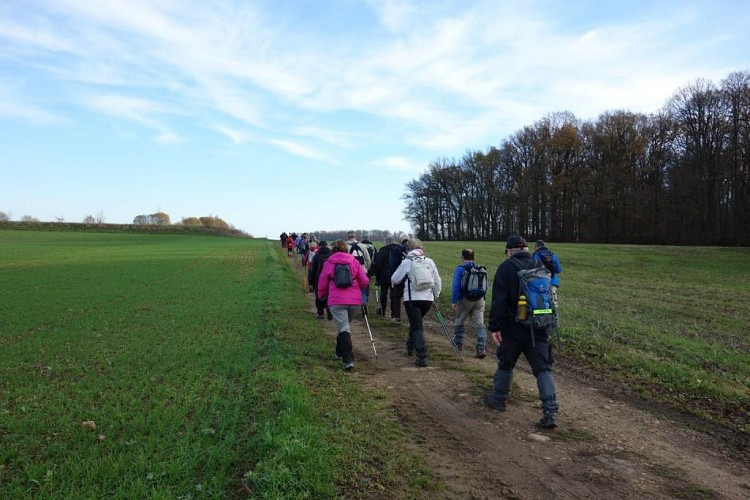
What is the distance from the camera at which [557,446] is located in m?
4.82

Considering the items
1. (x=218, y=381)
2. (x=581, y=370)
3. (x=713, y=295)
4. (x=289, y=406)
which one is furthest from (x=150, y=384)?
(x=713, y=295)

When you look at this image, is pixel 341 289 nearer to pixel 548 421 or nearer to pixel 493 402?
pixel 493 402

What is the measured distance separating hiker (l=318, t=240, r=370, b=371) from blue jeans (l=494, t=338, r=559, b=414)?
2616 mm

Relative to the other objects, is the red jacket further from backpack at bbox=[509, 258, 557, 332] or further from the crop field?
the crop field

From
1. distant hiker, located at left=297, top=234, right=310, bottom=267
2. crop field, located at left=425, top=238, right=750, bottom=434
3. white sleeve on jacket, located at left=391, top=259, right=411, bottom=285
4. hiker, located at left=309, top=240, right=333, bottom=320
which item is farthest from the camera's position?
distant hiker, located at left=297, top=234, right=310, bottom=267

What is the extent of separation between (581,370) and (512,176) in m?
68.0

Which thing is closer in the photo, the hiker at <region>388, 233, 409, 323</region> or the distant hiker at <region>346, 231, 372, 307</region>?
the distant hiker at <region>346, 231, 372, 307</region>

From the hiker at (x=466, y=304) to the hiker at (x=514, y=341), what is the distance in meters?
2.60

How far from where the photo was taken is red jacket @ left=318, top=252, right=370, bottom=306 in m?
7.58

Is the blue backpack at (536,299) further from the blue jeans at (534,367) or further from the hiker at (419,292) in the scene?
the hiker at (419,292)

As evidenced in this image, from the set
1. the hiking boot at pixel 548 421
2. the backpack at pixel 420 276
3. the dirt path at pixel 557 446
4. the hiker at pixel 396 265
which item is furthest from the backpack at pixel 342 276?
the hiker at pixel 396 265

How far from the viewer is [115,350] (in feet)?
28.3

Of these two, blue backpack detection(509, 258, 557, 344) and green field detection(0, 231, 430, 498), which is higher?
blue backpack detection(509, 258, 557, 344)

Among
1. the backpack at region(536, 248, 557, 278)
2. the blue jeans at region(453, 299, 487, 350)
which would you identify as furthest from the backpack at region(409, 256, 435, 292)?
the backpack at region(536, 248, 557, 278)
